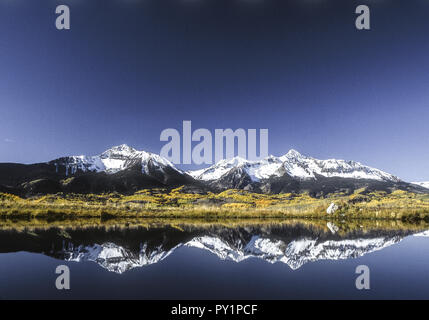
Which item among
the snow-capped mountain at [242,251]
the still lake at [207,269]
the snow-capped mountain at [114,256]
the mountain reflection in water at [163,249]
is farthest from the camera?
the mountain reflection in water at [163,249]

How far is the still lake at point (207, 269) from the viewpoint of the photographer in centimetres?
465

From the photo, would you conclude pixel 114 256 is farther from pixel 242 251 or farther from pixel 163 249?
pixel 242 251

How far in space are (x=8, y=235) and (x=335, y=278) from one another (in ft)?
40.0

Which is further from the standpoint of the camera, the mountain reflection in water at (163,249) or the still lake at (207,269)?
the mountain reflection in water at (163,249)

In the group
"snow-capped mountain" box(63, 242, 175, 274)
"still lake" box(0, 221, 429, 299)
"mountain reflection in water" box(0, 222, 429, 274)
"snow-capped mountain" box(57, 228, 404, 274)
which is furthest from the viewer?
"mountain reflection in water" box(0, 222, 429, 274)

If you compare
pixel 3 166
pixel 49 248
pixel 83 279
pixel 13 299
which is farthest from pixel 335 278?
pixel 3 166

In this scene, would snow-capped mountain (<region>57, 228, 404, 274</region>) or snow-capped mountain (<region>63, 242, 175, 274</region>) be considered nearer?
snow-capped mountain (<region>63, 242, 175, 274</region>)

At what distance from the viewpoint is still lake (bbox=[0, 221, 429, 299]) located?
4.65 meters

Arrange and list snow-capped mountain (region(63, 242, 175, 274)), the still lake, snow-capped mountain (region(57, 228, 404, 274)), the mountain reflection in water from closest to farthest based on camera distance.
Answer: the still lake → snow-capped mountain (region(63, 242, 175, 274)) → snow-capped mountain (region(57, 228, 404, 274)) → the mountain reflection in water

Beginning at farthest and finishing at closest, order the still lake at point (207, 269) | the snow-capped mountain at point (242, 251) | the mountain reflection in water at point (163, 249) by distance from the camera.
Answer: the mountain reflection in water at point (163, 249) < the snow-capped mountain at point (242, 251) < the still lake at point (207, 269)

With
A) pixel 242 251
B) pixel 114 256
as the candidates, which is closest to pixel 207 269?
pixel 242 251

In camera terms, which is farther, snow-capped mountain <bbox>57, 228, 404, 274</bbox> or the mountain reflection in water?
the mountain reflection in water
